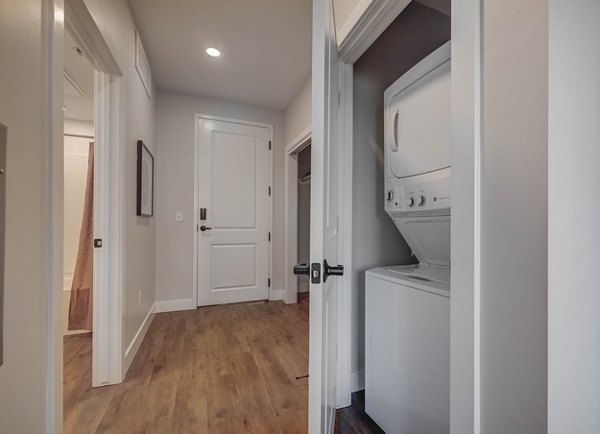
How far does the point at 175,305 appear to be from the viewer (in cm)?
305

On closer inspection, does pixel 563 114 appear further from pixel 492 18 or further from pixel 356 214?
pixel 356 214

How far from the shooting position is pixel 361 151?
5.46 ft

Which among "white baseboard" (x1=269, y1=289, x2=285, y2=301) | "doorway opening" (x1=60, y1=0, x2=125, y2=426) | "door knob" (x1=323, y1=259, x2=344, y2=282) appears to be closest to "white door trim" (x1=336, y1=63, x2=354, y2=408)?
"door knob" (x1=323, y1=259, x2=344, y2=282)

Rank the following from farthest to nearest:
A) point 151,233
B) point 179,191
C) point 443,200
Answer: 1. point 179,191
2. point 151,233
3. point 443,200

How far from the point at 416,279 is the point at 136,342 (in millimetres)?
2122

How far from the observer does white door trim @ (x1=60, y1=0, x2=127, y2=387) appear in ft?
Result: 5.31

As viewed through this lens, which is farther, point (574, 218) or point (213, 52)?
point (213, 52)

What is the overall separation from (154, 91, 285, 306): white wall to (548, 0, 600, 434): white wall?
3.18 meters

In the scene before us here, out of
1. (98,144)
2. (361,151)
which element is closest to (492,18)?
(361,151)

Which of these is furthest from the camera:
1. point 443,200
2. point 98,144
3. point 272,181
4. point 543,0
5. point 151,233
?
point 272,181

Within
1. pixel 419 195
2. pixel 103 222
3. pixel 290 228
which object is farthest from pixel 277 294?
pixel 419 195

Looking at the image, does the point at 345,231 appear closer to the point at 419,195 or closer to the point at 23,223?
the point at 419,195

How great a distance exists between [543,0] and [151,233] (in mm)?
3041

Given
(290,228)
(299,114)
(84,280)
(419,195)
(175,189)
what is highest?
(299,114)
